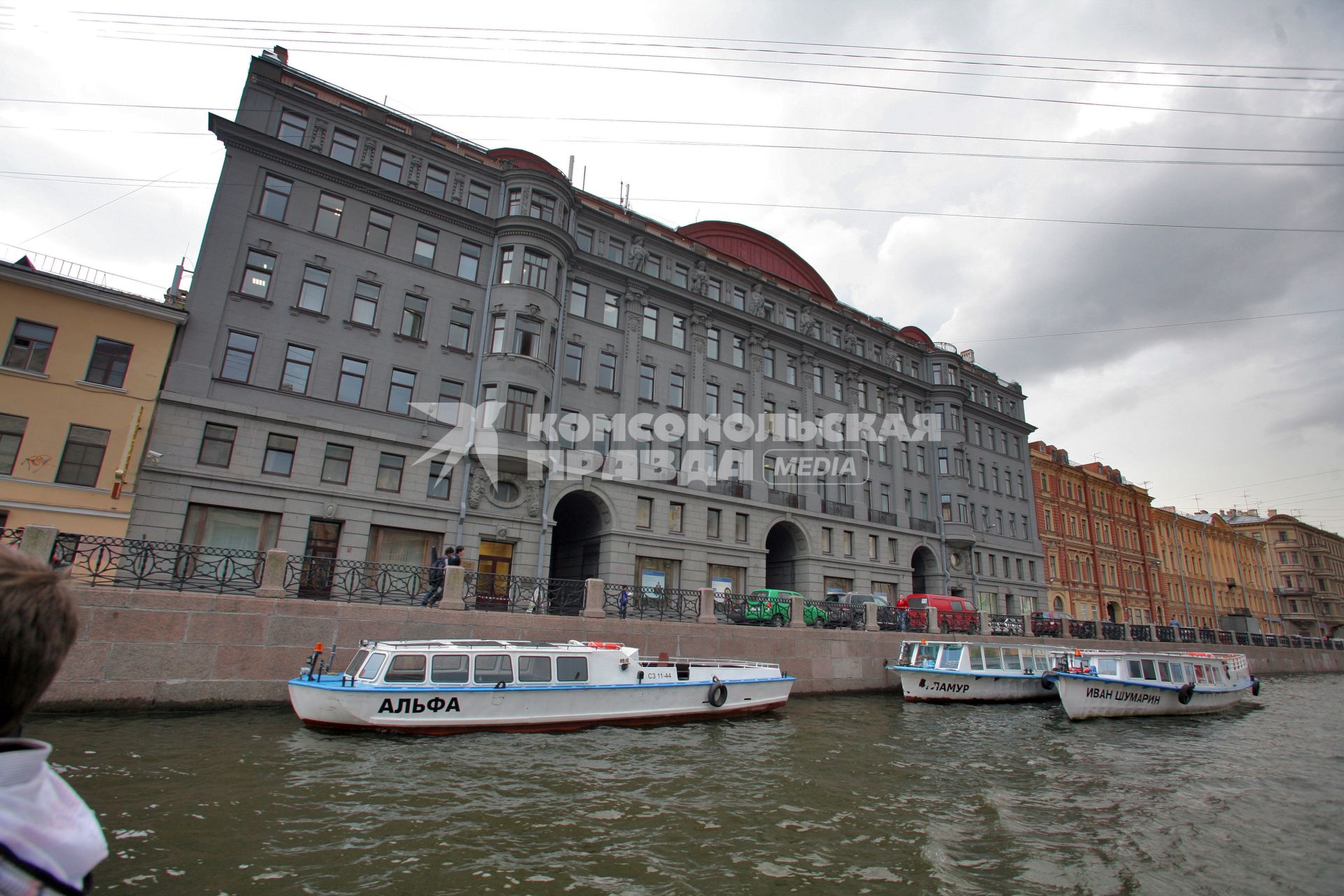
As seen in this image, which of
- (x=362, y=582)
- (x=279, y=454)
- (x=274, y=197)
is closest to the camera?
(x=362, y=582)

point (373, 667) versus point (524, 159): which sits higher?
point (524, 159)

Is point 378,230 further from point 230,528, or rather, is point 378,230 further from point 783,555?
point 783,555

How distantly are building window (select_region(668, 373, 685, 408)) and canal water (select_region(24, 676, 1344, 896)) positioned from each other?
20790mm

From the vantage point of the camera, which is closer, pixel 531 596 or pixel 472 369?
pixel 531 596

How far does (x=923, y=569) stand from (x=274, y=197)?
41993mm

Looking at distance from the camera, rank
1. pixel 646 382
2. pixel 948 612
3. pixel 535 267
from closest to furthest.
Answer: pixel 535 267 < pixel 948 612 < pixel 646 382

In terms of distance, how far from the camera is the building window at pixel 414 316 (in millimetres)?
27797

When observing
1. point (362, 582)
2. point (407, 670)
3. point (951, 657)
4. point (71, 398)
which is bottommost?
point (407, 670)

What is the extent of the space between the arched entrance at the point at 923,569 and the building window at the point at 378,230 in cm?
3600

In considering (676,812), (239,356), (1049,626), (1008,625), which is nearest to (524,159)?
(239,356)

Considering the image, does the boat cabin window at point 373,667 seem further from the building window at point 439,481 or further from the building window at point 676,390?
the building window at point 676,390

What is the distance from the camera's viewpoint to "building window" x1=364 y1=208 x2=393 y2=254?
1091 inches

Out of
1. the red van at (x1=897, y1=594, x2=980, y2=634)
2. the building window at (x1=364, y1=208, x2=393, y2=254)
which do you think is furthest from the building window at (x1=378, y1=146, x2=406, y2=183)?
the red van at (x1=897, y1=594, x2=980, y2=634)

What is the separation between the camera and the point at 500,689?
15.0 m
